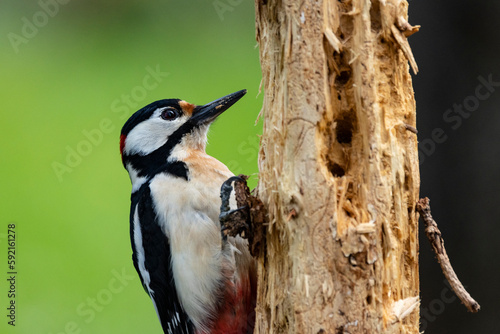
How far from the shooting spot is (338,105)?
82.2 inches

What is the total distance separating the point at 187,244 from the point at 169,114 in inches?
31.4

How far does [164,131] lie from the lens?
3.27 m

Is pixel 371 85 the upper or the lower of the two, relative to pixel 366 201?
upper

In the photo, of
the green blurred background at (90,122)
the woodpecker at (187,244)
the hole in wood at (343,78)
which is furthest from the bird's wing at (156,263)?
the green blurred background at (90,122)

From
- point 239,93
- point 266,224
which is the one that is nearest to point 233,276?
point 266,224

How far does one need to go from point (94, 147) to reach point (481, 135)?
3.71 metres

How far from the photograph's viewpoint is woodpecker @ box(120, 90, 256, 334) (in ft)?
9.29

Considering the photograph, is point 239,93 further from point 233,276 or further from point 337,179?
point 337,179

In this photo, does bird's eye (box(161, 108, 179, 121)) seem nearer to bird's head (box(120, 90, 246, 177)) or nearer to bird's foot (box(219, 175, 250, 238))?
bird's head (box(120, 90, 246, 177))

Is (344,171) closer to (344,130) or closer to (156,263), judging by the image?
(344,130)

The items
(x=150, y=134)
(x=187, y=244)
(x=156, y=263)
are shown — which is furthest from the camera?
(x=150, y=134)

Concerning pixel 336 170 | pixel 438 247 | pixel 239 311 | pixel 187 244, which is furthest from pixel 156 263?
pixel 438 247

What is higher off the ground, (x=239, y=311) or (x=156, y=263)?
(x=156, y=263)

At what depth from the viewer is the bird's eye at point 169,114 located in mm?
3305
